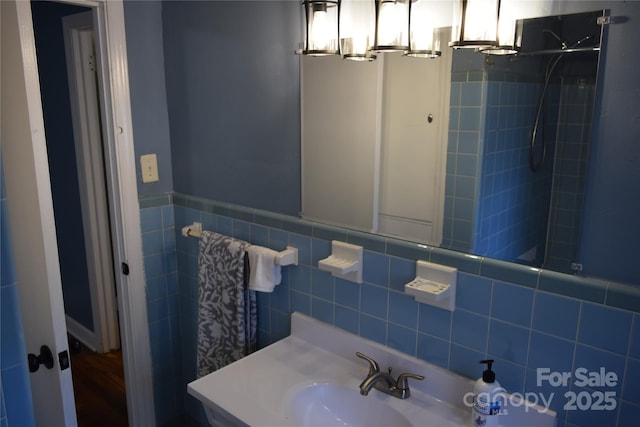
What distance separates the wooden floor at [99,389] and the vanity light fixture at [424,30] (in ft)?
7.05

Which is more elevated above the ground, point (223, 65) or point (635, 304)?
point (223, 65)

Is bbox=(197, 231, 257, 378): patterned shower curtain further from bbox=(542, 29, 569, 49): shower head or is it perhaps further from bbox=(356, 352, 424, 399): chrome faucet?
bbox=(542, 29, 569, 49): shower head

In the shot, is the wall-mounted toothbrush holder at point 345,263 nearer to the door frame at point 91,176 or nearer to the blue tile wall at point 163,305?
the blue tile wall at point 163,305

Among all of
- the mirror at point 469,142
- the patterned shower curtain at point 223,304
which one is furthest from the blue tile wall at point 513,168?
the patterned shower curtain at point 223,304

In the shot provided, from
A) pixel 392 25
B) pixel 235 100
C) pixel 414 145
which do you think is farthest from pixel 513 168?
pixel 235 100

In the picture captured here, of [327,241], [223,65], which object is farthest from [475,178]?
[223,65]

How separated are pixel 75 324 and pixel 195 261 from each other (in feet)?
6.01

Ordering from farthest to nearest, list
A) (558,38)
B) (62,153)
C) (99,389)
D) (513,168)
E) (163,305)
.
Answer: (62,153)
(99,389)
(163,305)
(513,168)
(558,38)

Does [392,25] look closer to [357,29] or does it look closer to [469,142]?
[357,29]

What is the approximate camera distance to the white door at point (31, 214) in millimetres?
1419

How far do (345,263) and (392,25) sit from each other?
71cm

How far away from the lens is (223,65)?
198 centimetres

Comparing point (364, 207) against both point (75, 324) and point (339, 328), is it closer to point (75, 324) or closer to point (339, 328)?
point (339, 328)

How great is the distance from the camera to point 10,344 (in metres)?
1.02
